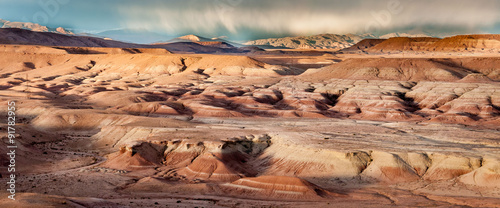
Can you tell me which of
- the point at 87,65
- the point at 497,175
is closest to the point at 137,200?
the point at 497,175

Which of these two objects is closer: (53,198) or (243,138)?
(53,198)

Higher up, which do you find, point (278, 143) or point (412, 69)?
point (412, 69)

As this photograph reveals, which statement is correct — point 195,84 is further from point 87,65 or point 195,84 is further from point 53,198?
point 53,198

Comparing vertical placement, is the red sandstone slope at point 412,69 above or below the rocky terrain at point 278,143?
above

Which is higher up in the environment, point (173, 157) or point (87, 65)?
point (87, 65)

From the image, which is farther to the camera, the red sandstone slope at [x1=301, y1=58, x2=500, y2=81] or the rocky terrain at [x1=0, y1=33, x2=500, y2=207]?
the red sandstone slope at [x1=301, y1=58, x2=500, y2=81]

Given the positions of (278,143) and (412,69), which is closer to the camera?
(278,143)

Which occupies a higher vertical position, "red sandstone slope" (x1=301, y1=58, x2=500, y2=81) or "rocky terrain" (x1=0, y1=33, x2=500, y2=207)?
"red sandstone slope" (x1=301, y1=58, x2=500, y2=81)

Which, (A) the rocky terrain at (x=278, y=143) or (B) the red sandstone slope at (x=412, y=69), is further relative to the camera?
(B) the red sandstone slope at (x=412, y=69)
